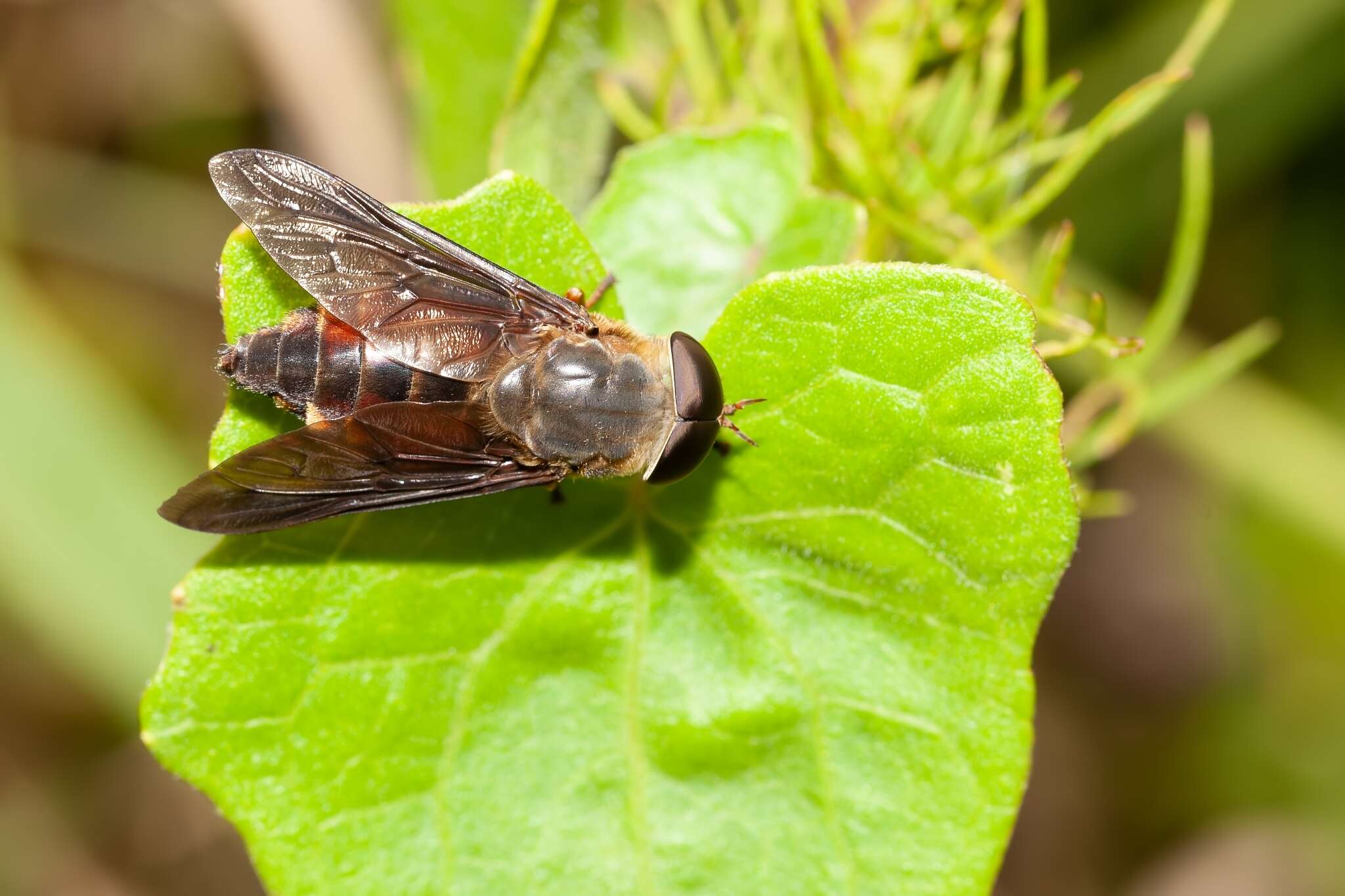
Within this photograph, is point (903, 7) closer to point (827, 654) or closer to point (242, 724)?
point (827, 654)

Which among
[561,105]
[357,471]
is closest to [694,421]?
[357,471]

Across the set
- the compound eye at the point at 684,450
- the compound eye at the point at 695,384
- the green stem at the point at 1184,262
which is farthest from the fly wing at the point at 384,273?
the green stem at the point at 1184,262

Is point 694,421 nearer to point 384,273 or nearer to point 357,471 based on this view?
point 357,471

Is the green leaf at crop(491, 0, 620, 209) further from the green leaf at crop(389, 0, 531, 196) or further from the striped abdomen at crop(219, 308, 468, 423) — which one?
the striped abdomen at crop(219, 308, 468, 423)

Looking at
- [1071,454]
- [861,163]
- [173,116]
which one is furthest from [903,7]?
[173,116]

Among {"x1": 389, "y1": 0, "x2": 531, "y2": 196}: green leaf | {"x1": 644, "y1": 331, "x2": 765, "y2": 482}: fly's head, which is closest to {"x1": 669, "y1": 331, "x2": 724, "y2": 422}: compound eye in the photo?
{"x1": 644, "y1": 331, "x2": 765, "y2": 482}: fly's head

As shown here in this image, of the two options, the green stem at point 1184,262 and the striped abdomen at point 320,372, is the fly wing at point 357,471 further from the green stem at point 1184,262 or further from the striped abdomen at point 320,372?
the green stem at point 1184,262

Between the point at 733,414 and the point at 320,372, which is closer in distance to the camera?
the point at 733,414
